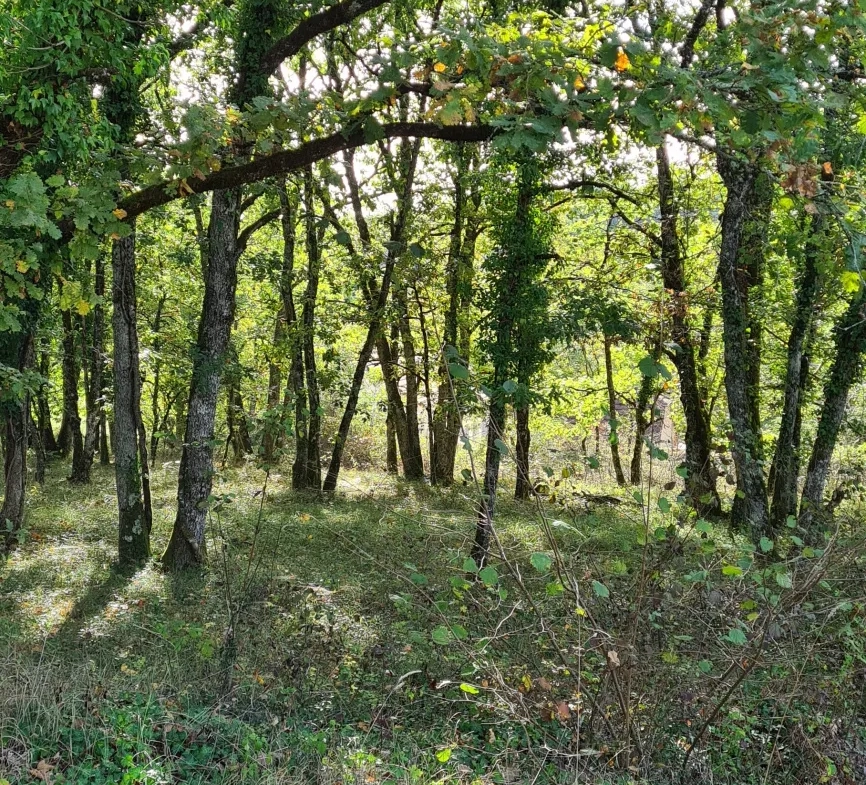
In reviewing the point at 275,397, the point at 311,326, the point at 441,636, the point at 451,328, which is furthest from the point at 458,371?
the point at 275,397

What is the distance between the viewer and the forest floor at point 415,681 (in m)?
3.82

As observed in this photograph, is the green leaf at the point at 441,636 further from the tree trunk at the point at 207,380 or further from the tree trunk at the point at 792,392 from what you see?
the tree trunk at the point at 792,392

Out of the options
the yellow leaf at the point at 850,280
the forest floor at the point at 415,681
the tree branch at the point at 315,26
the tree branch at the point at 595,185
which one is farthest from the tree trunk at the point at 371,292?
the yellow leaf at the point at 850,280

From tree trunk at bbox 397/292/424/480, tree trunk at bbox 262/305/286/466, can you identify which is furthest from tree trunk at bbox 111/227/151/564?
tree trunk at bbox 397/292/424/480

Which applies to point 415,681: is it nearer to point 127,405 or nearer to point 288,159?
point 288,159

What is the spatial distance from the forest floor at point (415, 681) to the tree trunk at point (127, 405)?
0.99 metres

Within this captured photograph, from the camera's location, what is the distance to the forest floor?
382 centimetres

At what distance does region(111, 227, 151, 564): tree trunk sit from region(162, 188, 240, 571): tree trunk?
0.70m

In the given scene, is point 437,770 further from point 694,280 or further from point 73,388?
point 73,388

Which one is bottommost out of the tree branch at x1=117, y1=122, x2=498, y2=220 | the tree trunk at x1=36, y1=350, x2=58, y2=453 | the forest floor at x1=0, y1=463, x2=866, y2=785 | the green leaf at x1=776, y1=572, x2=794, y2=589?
the forest floor at x1=0, y1=463, x2=866, y2=785

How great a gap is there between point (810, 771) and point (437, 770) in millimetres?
2832

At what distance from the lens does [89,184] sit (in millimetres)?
4109

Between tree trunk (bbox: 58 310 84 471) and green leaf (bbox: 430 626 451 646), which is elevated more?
tree trunk (bbox: 58 310 84 471)

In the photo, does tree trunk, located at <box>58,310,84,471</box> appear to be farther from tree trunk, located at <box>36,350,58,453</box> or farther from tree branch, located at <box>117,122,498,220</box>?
tree branch, located at <box>117,122,498,220</box>
